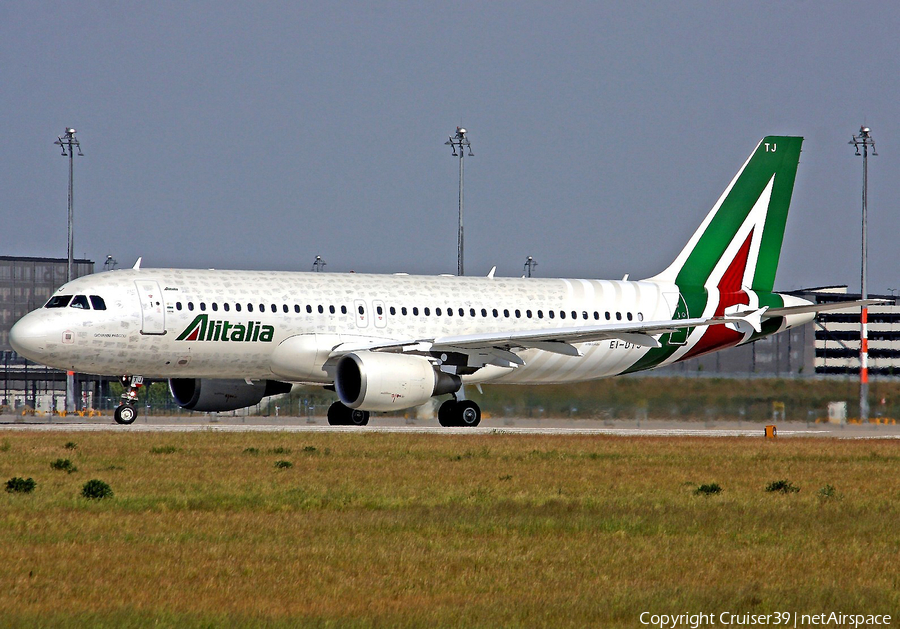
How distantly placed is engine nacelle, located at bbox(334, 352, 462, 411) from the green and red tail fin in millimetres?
11337

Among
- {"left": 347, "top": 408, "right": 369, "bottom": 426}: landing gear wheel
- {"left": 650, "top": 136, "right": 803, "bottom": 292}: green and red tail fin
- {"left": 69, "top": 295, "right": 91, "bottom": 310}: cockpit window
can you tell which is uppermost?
{"left": 650, "top": 136, "right": 803, "bottom": 292}: green and red tail fin

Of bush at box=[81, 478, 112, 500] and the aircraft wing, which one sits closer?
bush at box=[81, 478, 112, 500]

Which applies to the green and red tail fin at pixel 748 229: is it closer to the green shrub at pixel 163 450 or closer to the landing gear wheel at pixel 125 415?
the landing gear wheel at pixel 125 415

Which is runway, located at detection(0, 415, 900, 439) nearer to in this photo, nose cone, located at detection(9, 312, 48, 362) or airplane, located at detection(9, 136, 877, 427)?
airplane, located at detection(9, 136, 877, 427)

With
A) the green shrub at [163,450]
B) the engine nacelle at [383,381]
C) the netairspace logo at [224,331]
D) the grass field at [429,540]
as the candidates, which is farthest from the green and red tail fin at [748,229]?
the green shrub at [163,450]

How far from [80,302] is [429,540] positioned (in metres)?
21.1

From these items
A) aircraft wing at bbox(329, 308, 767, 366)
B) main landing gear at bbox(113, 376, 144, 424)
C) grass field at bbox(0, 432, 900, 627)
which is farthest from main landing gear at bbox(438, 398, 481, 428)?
grass field at bbox(0, 432, 900, 627)

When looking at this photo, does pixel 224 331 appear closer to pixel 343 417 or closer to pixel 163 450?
pixel 343 417

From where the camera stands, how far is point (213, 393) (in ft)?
120

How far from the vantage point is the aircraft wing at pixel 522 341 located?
34.2 m

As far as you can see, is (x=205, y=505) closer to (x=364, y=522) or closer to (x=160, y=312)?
(x=364, y=522)

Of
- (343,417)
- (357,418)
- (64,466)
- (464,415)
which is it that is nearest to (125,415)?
(343,417)

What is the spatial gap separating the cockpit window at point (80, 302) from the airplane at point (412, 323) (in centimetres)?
4

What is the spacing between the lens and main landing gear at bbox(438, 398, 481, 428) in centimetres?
3659
